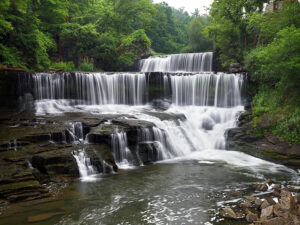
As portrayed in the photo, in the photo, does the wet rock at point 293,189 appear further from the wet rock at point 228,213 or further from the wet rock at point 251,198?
the wet rock at point 228,213

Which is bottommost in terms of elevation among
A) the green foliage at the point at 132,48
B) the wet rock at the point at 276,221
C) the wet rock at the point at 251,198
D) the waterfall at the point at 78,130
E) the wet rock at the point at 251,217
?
the wet rock at the point at 251,198

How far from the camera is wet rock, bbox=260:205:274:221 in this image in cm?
673

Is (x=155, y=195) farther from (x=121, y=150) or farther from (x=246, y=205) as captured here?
(x=121, y=150)

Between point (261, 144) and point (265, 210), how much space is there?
7.76m

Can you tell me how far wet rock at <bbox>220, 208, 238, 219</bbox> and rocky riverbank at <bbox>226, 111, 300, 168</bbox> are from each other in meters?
6.55

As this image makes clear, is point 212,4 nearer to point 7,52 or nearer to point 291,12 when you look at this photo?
point 291,12

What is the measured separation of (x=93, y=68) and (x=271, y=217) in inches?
909

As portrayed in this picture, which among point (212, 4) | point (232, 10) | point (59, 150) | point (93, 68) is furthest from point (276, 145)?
point (93, 68)

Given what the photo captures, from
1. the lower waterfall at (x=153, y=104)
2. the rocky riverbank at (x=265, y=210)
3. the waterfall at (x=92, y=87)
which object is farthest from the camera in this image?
the waterfall at (x=92, y=87)

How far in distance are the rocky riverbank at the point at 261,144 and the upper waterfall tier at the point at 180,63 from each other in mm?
11509

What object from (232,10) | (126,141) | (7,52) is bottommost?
(126,141)

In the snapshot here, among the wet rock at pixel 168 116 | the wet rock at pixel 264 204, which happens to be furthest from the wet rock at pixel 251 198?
the wet rock at pixel 168 116

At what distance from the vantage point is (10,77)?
16.2 metres

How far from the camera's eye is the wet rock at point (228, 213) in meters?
7.18
